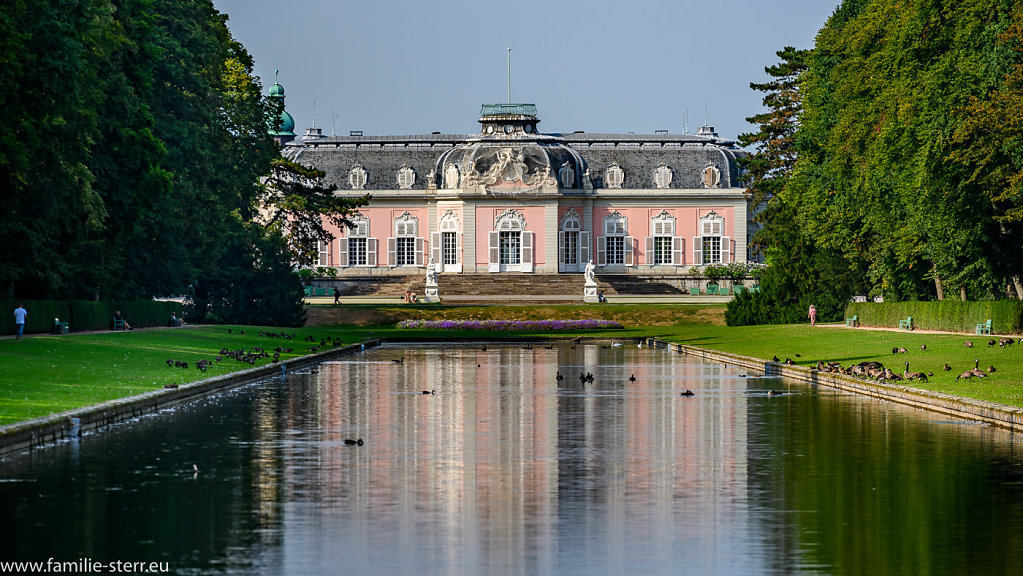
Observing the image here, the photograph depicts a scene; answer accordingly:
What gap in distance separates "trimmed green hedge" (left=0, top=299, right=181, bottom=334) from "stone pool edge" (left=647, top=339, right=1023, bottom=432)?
751 inches

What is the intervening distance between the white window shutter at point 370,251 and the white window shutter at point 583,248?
14049 mm

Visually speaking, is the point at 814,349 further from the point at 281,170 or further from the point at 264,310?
the point at 281,170

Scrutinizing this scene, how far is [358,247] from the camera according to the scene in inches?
3939

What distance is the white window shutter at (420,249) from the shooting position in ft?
325

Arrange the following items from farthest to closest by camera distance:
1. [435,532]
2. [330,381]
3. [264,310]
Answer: [264,310] → [330,381] → [435,532]

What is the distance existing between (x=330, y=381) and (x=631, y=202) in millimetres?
70382

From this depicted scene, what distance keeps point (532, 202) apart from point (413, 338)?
41.9 m

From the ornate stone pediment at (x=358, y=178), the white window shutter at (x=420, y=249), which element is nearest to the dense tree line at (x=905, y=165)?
the white window shutter at (x=420, y=249)

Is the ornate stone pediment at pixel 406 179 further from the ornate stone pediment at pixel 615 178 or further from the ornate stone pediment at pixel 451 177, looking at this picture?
the ornate stone pediment at pixel 615 178

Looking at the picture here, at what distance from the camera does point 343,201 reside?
71.8m

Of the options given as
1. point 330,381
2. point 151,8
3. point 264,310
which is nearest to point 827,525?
point 330,381

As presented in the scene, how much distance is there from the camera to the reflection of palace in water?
11727mm

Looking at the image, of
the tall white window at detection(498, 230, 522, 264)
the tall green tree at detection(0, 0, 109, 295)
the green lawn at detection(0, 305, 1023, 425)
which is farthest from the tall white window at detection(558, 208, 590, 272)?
the tall green tree at detection(0, 0, 109, 295)

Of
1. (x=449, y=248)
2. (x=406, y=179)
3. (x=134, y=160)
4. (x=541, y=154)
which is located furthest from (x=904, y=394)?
(x=406, y=179)
